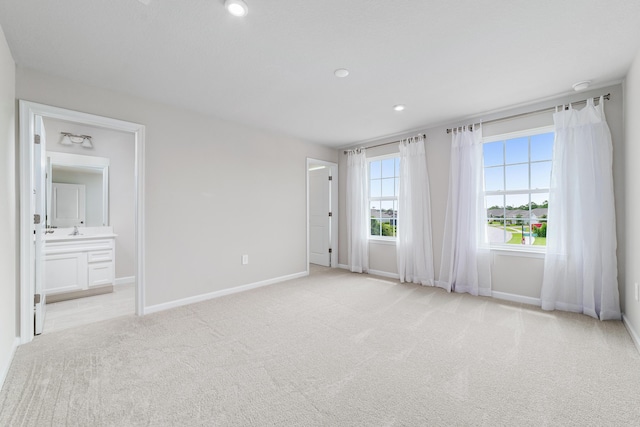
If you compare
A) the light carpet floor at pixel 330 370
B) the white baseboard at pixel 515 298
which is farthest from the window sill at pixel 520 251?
the light carpet floor at pixel 330 370

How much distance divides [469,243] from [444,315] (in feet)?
4.08

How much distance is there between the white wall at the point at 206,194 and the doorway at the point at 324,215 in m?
0.97

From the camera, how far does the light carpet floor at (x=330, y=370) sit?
5.25 ft

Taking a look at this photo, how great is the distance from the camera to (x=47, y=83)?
8.64 feet

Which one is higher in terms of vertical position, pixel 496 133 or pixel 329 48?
pixel 329 48

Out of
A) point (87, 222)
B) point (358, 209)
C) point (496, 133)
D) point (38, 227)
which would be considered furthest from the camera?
point (358, 209)

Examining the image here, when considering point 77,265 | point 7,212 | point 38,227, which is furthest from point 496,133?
point 77,265

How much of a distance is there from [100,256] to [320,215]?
3813mm

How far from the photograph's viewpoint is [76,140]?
4.18 meters

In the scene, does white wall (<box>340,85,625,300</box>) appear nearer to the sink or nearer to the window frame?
the window frame

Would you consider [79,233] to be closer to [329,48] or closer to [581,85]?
[329,48]

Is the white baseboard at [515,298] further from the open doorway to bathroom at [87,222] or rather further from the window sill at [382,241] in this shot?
the open doorway to bathroom at [87,222]

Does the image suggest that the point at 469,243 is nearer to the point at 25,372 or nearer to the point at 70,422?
the point at 70,422

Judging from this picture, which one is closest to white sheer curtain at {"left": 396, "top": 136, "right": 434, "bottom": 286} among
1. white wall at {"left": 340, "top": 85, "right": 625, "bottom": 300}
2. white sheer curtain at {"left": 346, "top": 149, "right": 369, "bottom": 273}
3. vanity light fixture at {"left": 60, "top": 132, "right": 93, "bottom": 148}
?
white wall at {"left": 340, "top": 85, "right": 625, "bottom": 300}
